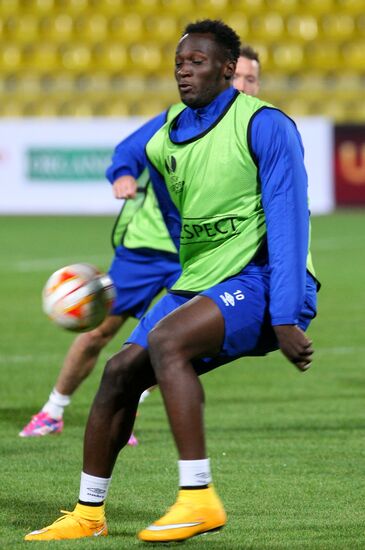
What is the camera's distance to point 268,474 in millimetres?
5855

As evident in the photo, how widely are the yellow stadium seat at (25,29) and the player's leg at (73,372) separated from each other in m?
20.2

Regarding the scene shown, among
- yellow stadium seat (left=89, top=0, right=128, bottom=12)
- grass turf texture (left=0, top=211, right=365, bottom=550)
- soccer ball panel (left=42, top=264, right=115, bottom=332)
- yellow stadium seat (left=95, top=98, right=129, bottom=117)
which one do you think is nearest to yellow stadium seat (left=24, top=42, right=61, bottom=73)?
yellow stadium seat (left=89, top=0, right=128, bottom=12)

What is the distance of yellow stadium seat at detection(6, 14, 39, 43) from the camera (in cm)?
2638

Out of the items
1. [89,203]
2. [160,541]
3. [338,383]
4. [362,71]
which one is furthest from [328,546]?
[362,71]

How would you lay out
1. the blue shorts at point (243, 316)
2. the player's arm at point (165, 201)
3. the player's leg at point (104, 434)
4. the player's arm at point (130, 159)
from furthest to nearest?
1. the player's arm at point (130, 159)
2. the player's arm at point (165, 201)
3. the player's leg at point (104, 434)
4. the blue shorts at point (243, 316)

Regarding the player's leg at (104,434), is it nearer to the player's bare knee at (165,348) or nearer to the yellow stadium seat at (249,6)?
the player's bare knee at (165,348)

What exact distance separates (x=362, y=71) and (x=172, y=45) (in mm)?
3776

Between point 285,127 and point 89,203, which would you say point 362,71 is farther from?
point 285,127

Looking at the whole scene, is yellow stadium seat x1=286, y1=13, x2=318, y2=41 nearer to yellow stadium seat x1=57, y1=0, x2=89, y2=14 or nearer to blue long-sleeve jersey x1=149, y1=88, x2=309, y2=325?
yellow stadium seat x1=57, y1=0, x2=89, y2=14

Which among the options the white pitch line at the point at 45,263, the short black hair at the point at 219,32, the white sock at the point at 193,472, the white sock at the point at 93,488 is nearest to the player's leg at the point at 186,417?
the white sock at the point at 193,472

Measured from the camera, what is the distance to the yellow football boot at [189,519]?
427 centimetres

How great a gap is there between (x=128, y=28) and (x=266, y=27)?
2.74 metres

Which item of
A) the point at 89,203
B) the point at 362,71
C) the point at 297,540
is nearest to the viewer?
the point at 297,540

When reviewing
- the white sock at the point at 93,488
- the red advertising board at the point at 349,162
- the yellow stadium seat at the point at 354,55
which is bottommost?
the red advertising board at the point at 349,162
